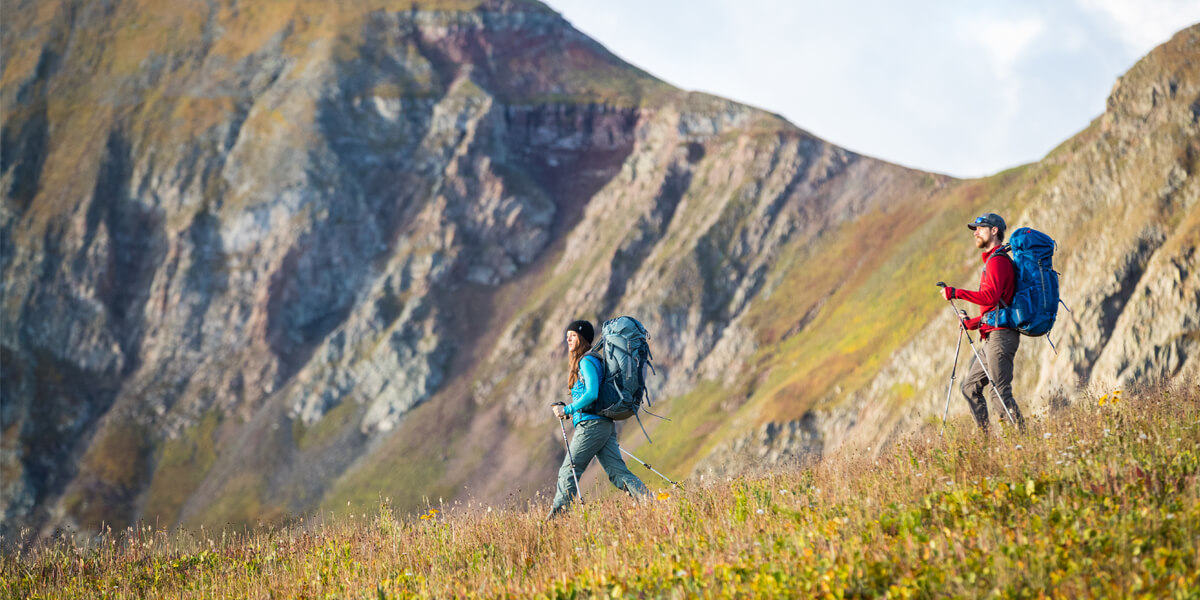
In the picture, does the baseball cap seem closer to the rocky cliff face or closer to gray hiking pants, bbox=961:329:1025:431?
gray hiking pants, bbox=961:329:1025:431

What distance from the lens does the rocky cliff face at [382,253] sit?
76.2 metres

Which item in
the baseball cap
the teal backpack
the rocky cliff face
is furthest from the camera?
the rocky cliff face

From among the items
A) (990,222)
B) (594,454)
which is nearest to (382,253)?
(594,454)

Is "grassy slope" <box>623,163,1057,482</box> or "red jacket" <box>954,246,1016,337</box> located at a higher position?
"grassy slope" <box>623,163,1057,482</box>

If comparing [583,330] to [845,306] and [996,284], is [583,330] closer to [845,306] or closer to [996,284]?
[996,284]

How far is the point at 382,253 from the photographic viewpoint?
10081 cm

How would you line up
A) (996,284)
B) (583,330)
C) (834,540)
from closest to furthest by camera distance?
1. (834,540)
2. (996,284)
3. (583,330)

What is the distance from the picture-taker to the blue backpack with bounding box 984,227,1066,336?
9.12m

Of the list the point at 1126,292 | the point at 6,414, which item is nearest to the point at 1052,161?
the point at 1126,292

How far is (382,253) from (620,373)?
95351 millimetres

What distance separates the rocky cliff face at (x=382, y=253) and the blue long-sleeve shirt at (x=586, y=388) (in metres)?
45.2

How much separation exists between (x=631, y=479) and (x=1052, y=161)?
5869 cm

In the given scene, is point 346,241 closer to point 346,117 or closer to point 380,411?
point 346,117

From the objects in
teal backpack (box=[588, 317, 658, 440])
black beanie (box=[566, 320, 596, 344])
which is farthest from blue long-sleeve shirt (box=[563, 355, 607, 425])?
black beanie (box=[566, 320, 596, 344])
